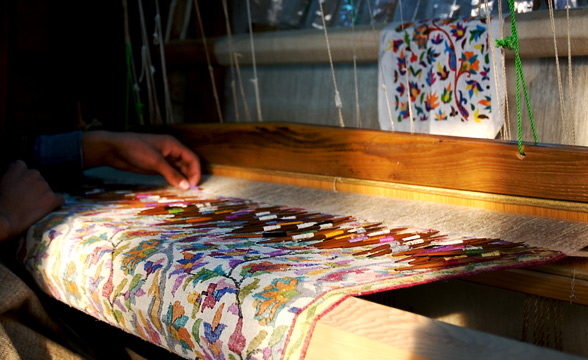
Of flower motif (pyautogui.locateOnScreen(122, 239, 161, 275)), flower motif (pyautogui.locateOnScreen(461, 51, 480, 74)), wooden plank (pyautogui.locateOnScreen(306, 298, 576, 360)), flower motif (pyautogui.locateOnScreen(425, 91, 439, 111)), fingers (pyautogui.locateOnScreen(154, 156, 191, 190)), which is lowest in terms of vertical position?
wooden plank (pyautogui.locateOnScreen(306, 298, 576, 360))

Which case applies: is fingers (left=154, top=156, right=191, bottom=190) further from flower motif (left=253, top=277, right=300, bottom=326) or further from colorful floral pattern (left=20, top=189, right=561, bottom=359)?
flower motif (left=253, top=277, right=300, bottom=326)

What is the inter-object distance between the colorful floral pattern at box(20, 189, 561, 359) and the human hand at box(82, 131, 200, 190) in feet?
1.06

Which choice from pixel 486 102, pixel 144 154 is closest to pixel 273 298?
pixel 486 102

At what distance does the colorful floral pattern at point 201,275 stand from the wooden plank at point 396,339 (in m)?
0.02

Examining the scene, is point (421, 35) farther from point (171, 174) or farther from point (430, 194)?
Answer: point (171, 174)

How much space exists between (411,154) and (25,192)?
0.80 meters

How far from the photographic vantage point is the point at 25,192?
1.35 meters

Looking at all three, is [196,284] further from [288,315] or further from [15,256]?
[15,256]

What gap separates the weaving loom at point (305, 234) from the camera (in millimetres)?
747

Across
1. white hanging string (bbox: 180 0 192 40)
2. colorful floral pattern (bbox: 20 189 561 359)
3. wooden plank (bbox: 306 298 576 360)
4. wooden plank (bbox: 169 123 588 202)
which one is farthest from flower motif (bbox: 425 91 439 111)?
white hanging string (bbox: 180 0 192 40)

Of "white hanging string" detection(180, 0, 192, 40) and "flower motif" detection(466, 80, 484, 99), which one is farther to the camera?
"white hanging string" detection(180, 0, 192, 40)

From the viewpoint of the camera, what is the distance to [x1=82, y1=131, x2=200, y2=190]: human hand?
64.4 inches

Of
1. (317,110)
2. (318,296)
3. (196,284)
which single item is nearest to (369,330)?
(318,296)

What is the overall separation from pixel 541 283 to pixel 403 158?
385mm
